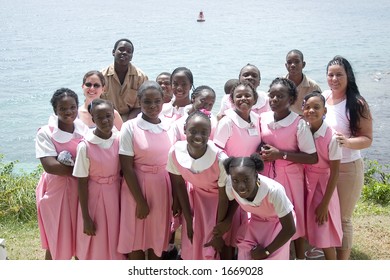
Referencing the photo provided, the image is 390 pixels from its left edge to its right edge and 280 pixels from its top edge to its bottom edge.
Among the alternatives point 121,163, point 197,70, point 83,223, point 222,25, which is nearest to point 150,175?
point 121,163

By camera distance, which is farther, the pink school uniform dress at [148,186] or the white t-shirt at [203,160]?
the pink school uniform dress at [148,186]

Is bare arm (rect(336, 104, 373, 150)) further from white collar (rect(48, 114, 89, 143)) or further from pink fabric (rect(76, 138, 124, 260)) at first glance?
white collar (rect(48, 114, 89, 143))

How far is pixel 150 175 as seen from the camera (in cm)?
406

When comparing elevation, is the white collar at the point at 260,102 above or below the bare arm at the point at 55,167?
above

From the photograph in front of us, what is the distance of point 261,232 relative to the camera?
385 cm

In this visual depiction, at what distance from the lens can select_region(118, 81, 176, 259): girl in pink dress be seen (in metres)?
3.98

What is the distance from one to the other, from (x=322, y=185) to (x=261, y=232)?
77 cm

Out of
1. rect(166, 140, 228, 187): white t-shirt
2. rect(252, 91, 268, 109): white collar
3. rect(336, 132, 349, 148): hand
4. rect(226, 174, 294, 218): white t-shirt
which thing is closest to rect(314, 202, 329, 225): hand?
rect(336, 132, 349, 148): hand

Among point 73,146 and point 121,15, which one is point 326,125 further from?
point 121,15

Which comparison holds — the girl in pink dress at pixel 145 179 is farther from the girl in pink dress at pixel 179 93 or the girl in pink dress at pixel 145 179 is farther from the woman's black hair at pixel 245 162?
the woman's black hair at pixel 245 162

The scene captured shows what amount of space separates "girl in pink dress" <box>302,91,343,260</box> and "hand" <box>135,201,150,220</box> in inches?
53.7

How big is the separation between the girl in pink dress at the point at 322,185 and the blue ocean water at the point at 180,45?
587 centimetres

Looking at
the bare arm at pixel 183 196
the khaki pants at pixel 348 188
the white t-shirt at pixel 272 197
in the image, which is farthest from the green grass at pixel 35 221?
the bare arm at pixel 183 196

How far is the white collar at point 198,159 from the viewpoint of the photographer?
150 inches
